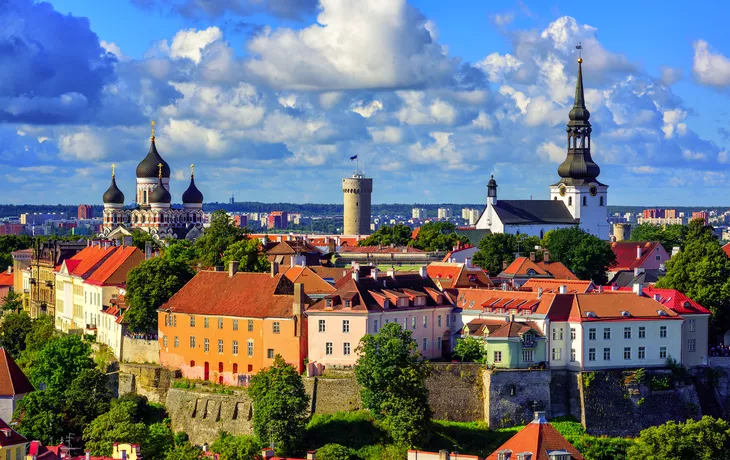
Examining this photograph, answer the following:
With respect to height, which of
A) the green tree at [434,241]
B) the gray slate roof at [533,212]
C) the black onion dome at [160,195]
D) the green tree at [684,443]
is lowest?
Result: the green tree at [684,443]

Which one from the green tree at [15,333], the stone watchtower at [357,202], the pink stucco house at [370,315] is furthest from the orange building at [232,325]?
the stone watchtower at [357,202]

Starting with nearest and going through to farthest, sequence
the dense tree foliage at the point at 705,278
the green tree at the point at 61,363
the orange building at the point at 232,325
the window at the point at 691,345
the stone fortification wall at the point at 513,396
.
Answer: the stone fortification wall at the point at 513,396 → the orange building at the point at 232,325 → the window at the point at 691,345 → the green tree at the point at 61,363 → the dense tree foliage at the point at 705,278

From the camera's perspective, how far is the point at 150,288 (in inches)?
3339

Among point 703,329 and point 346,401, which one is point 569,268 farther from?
point 346,401

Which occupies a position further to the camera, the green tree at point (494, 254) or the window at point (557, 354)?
the green tree at point (494, 254)

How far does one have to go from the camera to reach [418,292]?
7725cm

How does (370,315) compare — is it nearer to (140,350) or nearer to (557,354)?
(557,354)

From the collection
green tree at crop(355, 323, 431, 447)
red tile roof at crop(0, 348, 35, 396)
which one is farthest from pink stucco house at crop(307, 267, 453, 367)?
red tile roof at crop(0, 348, 35, 396)

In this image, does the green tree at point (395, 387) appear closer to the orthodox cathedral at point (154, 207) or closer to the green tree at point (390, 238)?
the green tree at point (390, 238)

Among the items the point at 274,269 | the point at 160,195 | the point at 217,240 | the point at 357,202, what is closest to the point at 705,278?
the point at 274,269

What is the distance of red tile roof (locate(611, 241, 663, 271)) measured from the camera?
111312mm

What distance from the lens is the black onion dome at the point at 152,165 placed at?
166250mm

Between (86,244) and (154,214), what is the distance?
42296mm

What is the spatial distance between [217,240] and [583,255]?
25809 millimetres
